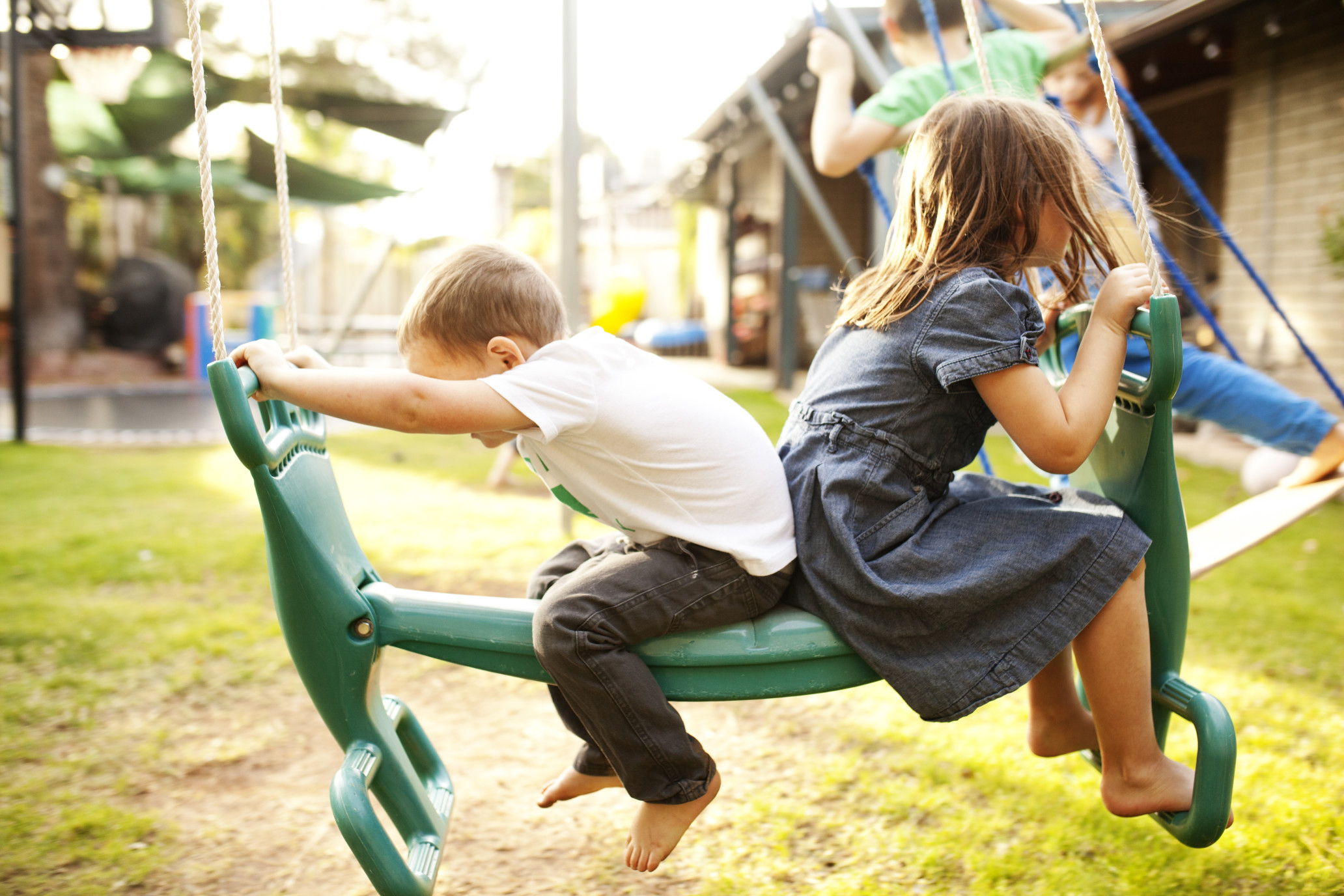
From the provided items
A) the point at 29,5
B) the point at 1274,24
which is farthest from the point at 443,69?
the point at 1274,24

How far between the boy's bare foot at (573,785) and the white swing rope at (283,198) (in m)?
0.82

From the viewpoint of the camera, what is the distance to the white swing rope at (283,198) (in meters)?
1.64

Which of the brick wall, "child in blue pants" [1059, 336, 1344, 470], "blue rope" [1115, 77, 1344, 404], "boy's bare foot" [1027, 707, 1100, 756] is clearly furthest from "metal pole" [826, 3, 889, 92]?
the brick wall

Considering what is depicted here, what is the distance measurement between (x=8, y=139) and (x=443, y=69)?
53.6 ft

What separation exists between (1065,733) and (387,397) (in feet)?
4.22

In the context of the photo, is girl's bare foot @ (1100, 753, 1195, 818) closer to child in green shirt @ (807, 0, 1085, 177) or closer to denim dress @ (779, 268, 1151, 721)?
denim dress @ (779, 268, 1151, 721)

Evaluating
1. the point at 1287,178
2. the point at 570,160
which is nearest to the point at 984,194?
the point at 570,160

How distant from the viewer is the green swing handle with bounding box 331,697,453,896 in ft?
4.42

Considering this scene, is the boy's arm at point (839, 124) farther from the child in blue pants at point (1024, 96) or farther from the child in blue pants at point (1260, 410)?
the child in blue pants at point (1260, 410)

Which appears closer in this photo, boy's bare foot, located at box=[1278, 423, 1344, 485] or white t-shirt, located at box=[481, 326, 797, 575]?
white t-shirt, located at box=[481, 326, 797, 575]

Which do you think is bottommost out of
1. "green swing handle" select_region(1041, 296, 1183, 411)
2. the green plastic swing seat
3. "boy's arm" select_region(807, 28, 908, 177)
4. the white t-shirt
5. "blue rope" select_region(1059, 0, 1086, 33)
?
the green plastic swing seat

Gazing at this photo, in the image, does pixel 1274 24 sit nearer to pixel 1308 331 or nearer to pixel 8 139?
pixel 1308 331

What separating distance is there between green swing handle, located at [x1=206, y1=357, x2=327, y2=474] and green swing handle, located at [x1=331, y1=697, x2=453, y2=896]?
453 mm

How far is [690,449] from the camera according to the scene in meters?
1.43
